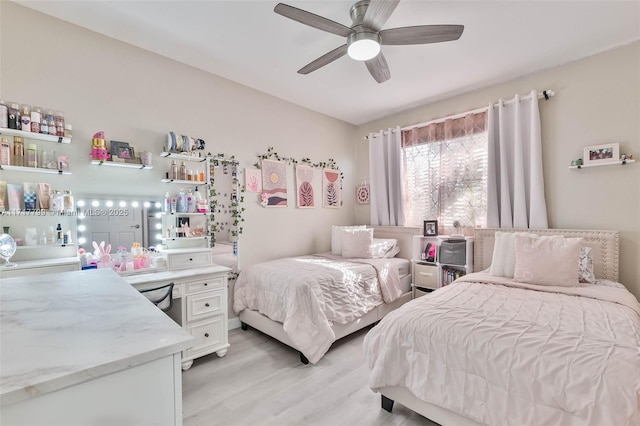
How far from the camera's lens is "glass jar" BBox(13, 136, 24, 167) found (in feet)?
6.81

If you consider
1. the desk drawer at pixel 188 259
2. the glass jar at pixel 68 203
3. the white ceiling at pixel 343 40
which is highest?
the white ceiling at pixel 343 40

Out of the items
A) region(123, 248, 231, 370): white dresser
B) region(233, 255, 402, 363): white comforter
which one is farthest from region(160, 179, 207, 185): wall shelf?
region(233, 255, 402, 363): white comforter

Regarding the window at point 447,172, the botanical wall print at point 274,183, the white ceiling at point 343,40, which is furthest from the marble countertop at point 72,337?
the window at point 447,172

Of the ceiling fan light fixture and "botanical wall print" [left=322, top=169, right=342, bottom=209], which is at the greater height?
the ceiling fan light fixture

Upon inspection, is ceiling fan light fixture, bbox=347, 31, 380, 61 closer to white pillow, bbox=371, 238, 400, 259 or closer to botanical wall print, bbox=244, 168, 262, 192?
botanical wall print, bbox=244, 168, 262, 192

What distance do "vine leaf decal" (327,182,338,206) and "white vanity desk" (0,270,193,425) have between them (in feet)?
11.5

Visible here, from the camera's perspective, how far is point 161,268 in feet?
8.38

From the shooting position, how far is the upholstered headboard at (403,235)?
3.96 m

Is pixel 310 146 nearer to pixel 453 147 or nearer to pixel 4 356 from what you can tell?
pixel 453 147

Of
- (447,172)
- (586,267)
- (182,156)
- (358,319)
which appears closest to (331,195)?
(447,172)

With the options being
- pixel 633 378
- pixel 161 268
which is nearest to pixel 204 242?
pixel 161 268

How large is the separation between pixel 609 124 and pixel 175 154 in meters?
4.02

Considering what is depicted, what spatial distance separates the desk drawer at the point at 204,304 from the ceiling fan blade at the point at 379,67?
7.58 feet

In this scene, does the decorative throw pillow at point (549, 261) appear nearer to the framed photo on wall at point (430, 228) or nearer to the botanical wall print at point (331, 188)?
the framed photo on wall at point (430, 228)
